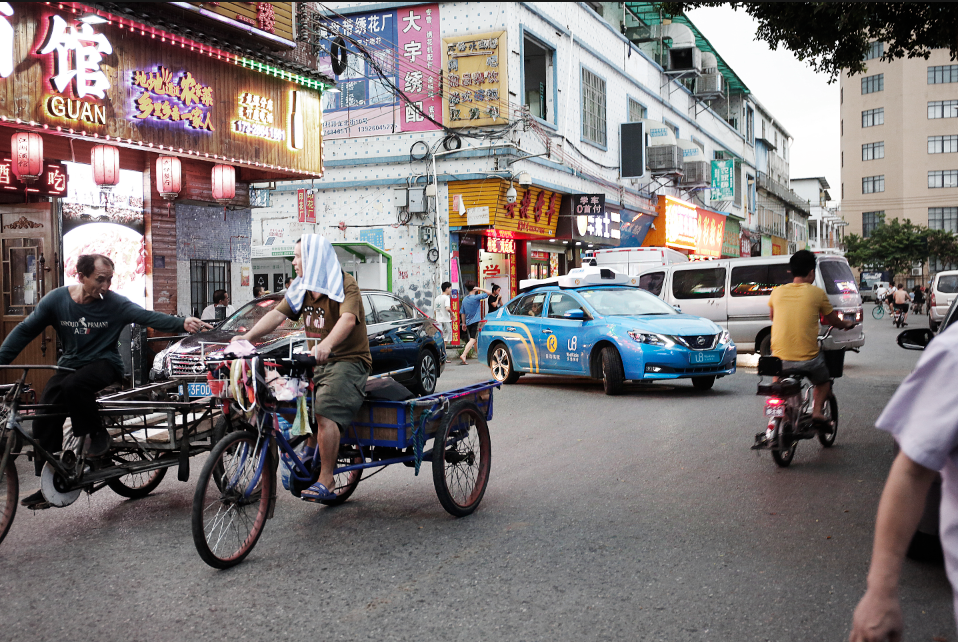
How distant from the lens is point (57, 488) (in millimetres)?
5266

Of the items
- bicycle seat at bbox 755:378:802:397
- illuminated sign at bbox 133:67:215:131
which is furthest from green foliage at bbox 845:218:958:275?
bicycle seat at bbox 755:378:802:397

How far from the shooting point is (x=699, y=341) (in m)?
11.9

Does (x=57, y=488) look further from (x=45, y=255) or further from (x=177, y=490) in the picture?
(x=45, y=255)

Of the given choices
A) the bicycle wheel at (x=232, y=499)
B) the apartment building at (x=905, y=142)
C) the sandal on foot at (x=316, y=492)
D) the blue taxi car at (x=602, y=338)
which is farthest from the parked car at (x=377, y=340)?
the apartment building at (x=905, y=142)

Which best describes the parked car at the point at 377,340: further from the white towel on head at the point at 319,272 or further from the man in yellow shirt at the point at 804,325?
the man in yellow shirt at the point at 804,325

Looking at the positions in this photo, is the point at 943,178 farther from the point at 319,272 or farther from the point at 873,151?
the point at 319,272

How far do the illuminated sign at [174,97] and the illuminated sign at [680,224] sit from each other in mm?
22856

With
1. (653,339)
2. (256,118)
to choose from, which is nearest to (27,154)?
(256,118)

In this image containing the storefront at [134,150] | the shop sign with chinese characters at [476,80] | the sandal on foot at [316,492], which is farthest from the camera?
the shop sign with chinese characters at [476,80]

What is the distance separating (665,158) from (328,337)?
28.0 metres

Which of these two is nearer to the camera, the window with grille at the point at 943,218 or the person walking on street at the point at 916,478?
the person walking on street at the point at 916,478

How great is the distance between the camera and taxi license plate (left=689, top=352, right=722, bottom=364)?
38.7ft

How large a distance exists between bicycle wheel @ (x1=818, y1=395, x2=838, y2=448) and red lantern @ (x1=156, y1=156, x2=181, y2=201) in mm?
10065

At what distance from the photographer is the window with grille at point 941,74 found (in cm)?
7900
